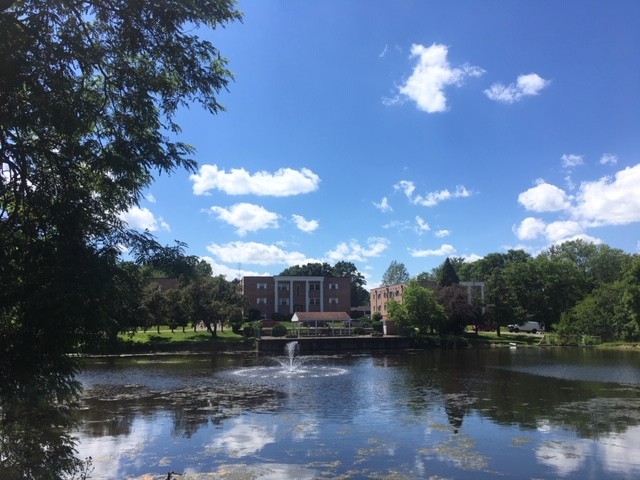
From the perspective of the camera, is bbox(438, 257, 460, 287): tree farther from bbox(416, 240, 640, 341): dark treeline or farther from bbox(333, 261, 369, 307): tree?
bbox(333, 261, 369, 307): tree

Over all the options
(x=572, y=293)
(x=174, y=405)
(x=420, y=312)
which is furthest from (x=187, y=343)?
(x=572, y=293)

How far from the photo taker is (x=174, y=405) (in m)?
26.4

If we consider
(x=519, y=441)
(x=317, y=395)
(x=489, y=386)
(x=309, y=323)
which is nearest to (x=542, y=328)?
(x=309, y=323)

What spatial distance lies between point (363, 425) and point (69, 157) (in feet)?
53.1

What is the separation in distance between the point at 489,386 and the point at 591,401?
266 inches

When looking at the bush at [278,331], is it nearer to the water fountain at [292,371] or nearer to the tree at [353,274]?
the water fountain at [292,371]

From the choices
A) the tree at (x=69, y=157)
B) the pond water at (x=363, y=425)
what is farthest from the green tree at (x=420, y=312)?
the tree at (x=69, y=157)

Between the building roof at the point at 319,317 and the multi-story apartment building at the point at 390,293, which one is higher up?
the multi-story apartment building at the point at 390,293

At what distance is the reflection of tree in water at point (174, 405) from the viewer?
21.8m

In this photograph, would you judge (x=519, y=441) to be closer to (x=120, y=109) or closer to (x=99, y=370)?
(x=120, y=109)

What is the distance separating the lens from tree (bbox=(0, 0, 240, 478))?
8.09 meters

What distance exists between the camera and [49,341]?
28.3ft

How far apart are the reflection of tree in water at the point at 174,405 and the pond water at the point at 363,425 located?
76 millimetres

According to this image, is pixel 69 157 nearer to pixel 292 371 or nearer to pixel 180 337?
pixel 292 371
